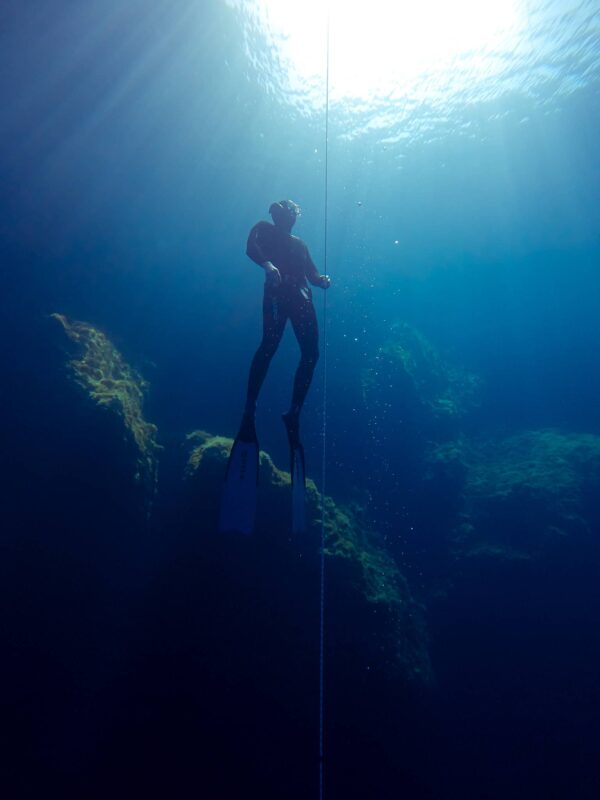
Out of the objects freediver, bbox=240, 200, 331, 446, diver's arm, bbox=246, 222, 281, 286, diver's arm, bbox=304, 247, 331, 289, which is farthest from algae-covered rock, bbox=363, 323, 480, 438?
diver's arm, bbox=246, 222, 281, 286

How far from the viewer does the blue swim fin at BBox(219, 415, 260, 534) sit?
485cm

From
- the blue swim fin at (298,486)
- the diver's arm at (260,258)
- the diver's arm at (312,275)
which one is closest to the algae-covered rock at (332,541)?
the blue swim fin at (298,486)

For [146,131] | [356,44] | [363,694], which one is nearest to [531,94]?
[356,44]

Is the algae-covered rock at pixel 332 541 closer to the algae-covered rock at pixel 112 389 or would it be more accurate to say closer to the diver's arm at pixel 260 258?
the algae-covered rock at pixel 112 389

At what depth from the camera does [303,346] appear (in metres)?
5.12

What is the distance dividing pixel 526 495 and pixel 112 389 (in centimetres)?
1289

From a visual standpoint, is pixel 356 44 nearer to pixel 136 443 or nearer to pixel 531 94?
pixel 531 94

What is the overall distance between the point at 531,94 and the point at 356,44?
10.2 metres

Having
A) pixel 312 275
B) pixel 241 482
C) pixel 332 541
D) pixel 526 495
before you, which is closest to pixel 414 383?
pixel 526 495

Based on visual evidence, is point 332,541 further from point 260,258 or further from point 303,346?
point 260,258

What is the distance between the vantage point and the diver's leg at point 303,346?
4.98m

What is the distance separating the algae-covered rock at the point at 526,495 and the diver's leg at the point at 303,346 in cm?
1032

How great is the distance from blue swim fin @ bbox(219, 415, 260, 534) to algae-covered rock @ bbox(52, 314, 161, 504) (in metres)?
3.38

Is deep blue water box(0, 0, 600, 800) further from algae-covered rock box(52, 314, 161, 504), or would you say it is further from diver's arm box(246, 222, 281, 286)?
diver's arm box(246, 222, 281, 286)
